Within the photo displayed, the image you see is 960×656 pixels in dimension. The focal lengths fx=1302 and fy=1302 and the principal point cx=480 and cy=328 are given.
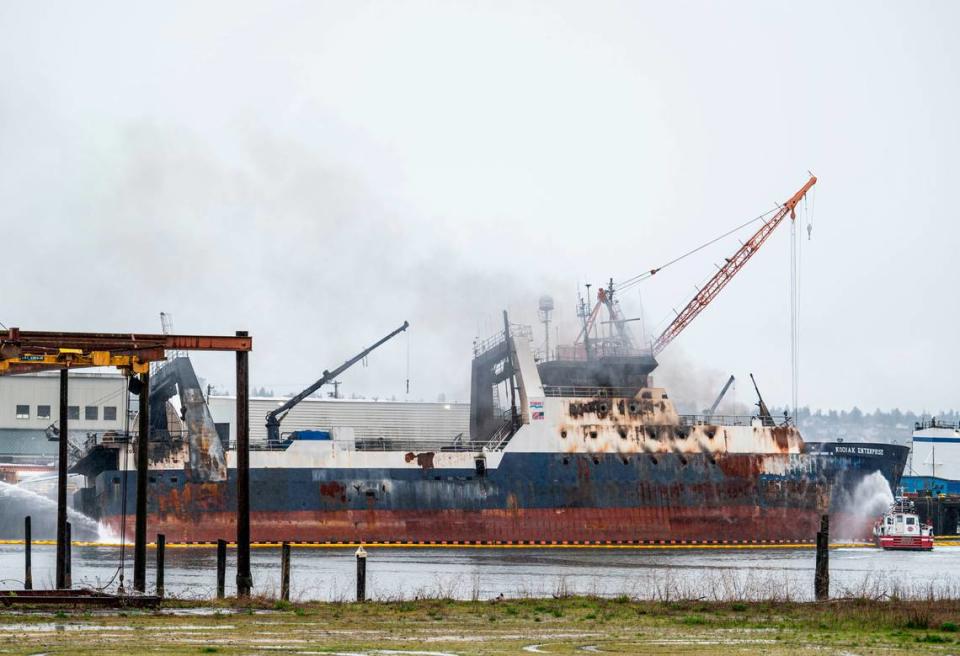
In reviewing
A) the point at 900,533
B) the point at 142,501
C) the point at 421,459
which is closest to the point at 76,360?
the point at 142,501

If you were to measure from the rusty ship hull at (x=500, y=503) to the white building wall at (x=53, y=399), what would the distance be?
113 ft

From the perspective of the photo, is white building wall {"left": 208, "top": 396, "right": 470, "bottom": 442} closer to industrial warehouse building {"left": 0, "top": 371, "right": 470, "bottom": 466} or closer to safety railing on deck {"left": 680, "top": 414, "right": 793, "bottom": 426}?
industrial warehouse building {"left": 0, "top": 371, "right": 470, "bottom": 466}

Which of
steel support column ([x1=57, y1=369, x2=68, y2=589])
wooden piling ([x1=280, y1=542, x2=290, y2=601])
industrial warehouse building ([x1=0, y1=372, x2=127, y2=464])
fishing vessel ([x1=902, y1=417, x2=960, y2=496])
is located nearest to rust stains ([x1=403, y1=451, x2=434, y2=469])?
steel support column ([x1=57, y1=369, x2=68, y2=589])

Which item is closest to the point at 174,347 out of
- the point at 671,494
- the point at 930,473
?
the point at 671,494

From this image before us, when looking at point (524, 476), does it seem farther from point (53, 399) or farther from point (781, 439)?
point (53, 399)

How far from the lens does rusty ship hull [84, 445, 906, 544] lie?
2360 inches

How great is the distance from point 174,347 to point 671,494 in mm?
35738

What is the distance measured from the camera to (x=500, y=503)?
61344 millimetres

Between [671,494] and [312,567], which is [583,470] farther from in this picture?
[312,567]

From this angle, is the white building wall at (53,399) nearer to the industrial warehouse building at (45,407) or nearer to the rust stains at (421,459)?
the industrial warehouse building at (45,407)

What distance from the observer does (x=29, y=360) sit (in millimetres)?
31359

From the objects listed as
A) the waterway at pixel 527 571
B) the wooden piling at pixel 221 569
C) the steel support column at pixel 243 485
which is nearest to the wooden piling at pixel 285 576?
the steel support column at pixel 243 485

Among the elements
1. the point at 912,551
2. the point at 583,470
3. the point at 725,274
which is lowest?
the point at 912,551

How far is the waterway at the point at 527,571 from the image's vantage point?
36062 mm
